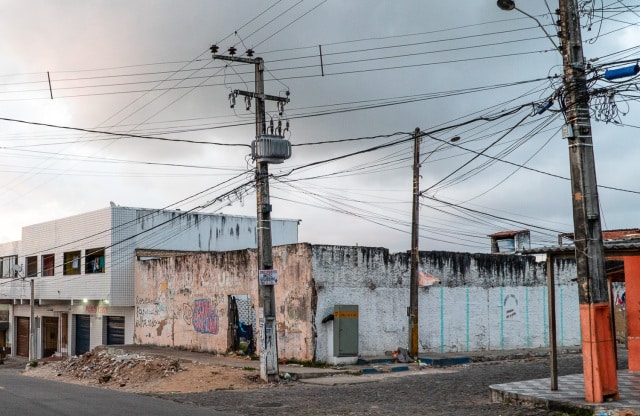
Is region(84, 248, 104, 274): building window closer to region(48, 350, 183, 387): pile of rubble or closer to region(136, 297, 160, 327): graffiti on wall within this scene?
region(136, 297, 160, 327): graffiti on wall

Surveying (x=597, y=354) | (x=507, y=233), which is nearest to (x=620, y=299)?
(x=507, y=233)

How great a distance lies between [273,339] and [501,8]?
10.5 metres

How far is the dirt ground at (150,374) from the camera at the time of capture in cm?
1855

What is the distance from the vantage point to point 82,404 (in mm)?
13336

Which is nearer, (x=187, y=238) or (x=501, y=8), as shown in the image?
(x=501, y=8)

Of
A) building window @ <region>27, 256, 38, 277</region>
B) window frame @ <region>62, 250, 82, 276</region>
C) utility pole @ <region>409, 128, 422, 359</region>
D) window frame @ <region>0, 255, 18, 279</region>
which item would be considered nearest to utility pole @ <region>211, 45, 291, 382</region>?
utility pole @ <region>409, 128, 422, 359</region>

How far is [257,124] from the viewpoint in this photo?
19.3 m

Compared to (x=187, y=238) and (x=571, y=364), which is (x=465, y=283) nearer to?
(x=571, y=364)

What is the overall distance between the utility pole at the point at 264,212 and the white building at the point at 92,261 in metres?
14.1

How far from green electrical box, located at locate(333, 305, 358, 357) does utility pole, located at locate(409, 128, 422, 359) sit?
1.98m

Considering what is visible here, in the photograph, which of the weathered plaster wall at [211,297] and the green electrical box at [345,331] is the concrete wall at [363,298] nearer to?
the weathered plaster wall at [211,297]

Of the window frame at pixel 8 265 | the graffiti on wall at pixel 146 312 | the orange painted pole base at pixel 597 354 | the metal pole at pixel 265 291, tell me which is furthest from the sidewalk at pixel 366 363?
the window frame at pixel 8 265

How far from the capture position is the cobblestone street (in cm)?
1301

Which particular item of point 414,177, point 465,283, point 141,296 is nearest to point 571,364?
point 465,283
